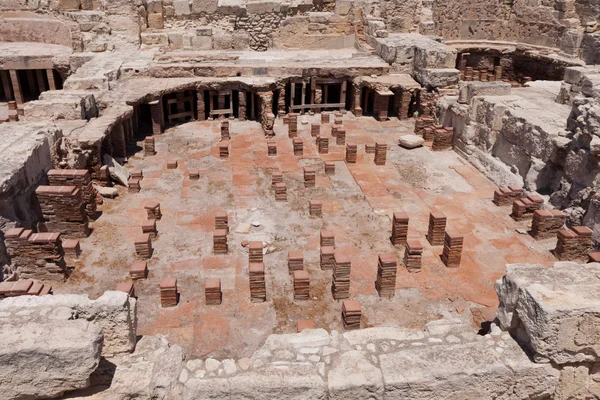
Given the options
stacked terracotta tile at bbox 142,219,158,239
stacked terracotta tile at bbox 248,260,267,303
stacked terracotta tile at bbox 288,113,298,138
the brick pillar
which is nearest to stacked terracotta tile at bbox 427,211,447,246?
stacked terracotta tile at bbox 248,260,267,303

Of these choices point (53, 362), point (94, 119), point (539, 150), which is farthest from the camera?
A: point (94, 119)

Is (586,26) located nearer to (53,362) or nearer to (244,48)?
(244,48)

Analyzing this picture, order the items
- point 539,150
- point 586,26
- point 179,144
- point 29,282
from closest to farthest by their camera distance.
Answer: point 29,282
point 539,150
point 179,144
point 586,26

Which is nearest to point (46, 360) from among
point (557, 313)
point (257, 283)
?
point (257, 283)

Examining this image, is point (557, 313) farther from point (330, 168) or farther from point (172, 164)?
point (172, 164)

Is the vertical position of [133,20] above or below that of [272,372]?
above

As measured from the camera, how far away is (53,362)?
3.93m

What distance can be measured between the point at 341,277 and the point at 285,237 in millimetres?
1983

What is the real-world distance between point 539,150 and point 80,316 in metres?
9.40

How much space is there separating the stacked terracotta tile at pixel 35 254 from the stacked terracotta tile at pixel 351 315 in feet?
14.9

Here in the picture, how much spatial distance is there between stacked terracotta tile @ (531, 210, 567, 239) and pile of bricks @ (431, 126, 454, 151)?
4446 mm

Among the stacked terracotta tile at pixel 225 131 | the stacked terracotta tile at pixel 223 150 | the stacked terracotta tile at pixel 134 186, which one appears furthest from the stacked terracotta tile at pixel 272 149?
the stacked terracotta tile at pixel 134 186

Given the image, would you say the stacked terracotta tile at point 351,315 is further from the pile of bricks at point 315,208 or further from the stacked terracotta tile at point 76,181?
the stacked terracotta tile at point 76,181

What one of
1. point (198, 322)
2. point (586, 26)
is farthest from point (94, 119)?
point (586, 26)
